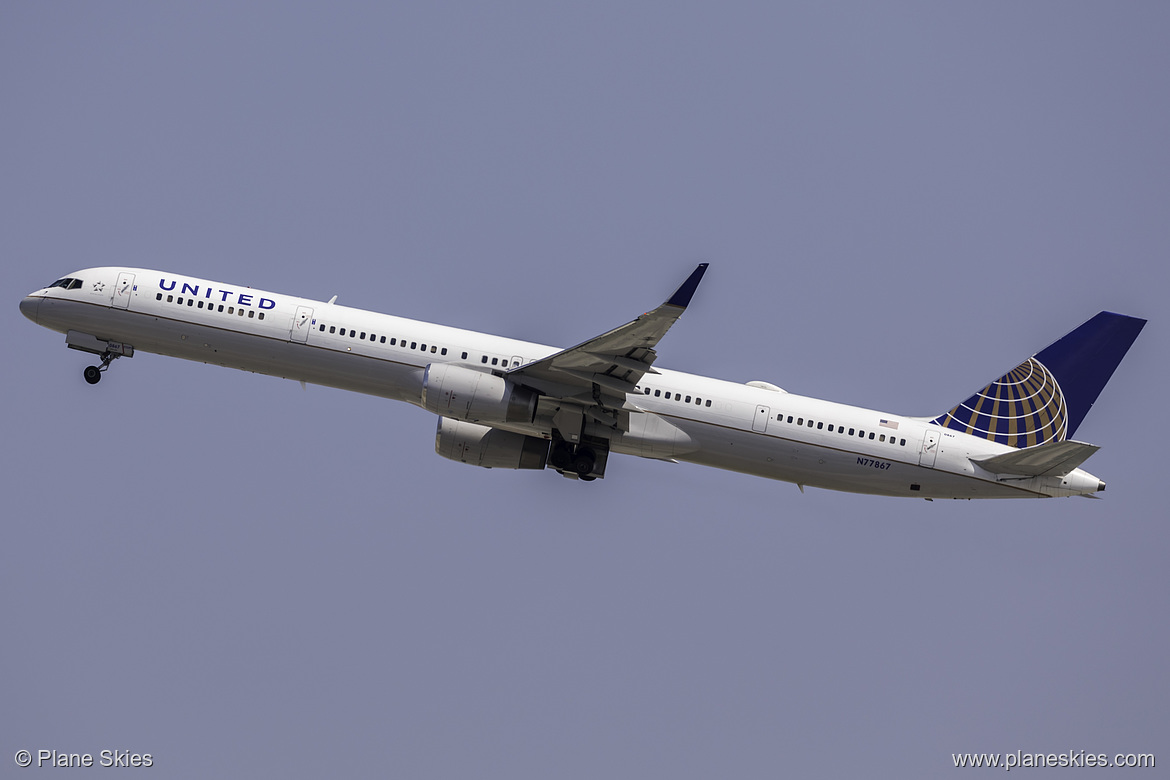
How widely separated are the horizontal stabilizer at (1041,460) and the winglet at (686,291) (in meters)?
13.1

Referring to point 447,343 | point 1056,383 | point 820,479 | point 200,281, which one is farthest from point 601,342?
point 1056,383

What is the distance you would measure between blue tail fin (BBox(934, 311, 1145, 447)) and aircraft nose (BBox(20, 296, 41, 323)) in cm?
3266

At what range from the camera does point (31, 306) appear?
43.1 meters

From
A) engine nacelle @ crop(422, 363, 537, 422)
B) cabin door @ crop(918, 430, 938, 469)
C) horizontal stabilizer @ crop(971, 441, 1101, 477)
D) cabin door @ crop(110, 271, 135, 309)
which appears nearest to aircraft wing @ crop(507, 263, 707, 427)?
engine nacelle @ crop(422, 363, 537, 422)

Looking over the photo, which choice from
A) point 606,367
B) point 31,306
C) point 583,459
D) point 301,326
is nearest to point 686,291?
point 606,367

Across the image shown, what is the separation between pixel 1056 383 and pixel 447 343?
73.7 feet

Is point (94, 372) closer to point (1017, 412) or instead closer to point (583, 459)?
point (583, 459)

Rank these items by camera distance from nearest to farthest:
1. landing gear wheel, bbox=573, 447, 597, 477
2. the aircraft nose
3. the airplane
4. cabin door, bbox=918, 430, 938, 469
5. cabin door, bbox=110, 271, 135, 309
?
the airplane → cabin door, bbox=918, 430, 938, 469 → landing gear wheel, bbox=573, 447, 597, 477 → cabin door, bbox=110, 271, 135, 309 → the aircraft nose

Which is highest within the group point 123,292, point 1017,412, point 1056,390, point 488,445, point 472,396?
point 1056,390

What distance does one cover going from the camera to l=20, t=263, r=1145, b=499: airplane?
40.0 metres

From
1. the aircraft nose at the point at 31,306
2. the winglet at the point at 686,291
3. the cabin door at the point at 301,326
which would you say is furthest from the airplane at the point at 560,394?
the winglet at the point at 686,291

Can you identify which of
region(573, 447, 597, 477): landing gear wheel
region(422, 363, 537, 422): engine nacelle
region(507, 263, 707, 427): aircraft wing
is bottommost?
region(573, 447, 597, 477): landing gear wheel

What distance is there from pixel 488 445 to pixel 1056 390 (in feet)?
68.9

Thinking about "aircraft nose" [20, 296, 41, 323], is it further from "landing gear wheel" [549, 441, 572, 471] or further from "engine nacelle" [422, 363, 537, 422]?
"landing gear wheel" [549, 441, 572, 471]
